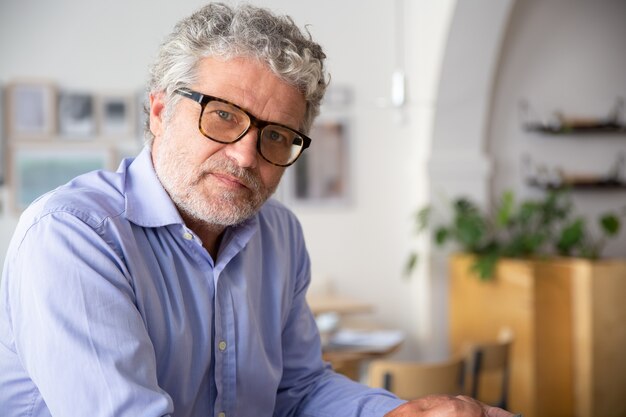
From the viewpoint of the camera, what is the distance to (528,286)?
493 centimetres

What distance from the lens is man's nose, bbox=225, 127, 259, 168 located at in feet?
4.66

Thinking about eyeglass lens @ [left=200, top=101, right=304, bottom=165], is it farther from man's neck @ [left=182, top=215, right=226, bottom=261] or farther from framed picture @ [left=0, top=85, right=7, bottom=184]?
framed picture @ [left=0, top=85, right=7, bottom=184]

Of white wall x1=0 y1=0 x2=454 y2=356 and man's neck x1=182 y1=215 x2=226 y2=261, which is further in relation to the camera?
white wall x1=0 y1=0 x2=454 y2=356

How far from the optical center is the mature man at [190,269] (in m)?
1.14

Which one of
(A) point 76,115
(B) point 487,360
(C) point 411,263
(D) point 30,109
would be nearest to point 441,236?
(C) point 411,263

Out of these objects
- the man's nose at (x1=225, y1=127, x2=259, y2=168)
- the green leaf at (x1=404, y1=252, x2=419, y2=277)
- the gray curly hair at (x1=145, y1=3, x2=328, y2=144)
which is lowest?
the green leaf at (x1=404, y1=252, x2=419, y2=277)

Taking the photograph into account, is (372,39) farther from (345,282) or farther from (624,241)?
(624,241)

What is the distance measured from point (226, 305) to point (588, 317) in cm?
391

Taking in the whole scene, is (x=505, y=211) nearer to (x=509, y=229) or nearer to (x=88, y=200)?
(x=509, y=229)

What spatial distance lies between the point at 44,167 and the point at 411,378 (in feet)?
11.8

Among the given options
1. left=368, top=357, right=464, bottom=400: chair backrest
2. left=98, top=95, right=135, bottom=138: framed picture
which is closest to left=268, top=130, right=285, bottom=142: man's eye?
left=368, top=357, right=464, bottom=400: chair backrest

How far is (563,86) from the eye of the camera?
613 centimetres

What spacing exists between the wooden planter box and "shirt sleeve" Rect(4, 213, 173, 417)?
4110mm

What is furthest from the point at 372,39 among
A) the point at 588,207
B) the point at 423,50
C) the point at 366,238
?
the point at 588,207
